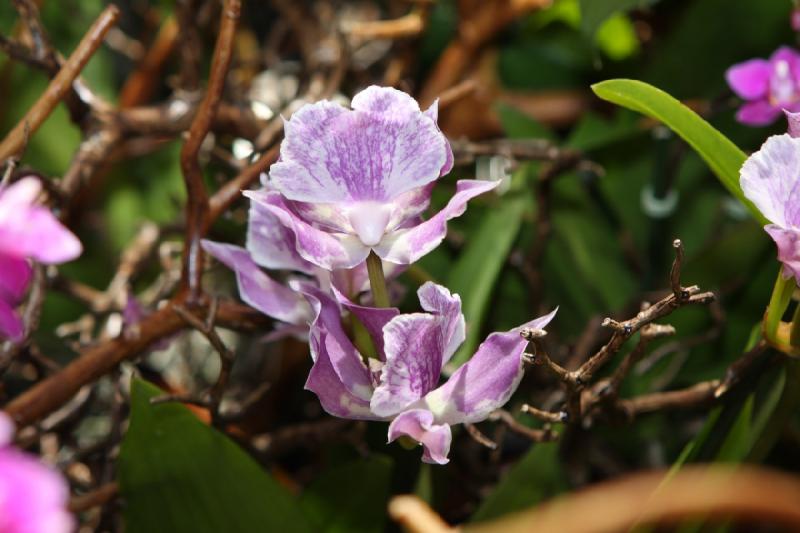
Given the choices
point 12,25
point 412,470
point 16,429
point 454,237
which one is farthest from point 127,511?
point 12,25

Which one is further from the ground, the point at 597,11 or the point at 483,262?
the point at 597,11

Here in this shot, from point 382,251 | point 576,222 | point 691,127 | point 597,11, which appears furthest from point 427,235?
point 576,222

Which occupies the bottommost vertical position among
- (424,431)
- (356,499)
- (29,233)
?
(356,499)

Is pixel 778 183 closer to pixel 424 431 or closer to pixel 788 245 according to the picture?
pixel 788 245

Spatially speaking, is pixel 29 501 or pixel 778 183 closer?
pixel 29 501

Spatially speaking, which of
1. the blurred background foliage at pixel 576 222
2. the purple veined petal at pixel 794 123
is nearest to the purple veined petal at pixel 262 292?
the blurred background foliage at pixel 576 222

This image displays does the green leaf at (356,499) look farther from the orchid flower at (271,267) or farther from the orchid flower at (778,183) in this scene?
the orchid flower at (778,183)
